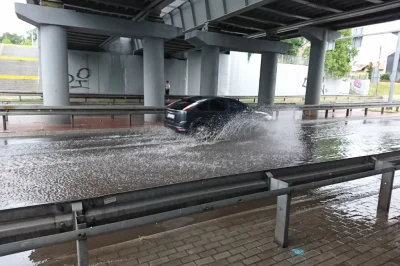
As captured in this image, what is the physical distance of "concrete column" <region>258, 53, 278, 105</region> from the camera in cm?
2402

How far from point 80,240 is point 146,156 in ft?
19.4

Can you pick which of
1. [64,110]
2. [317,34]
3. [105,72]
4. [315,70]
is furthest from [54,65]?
[105,72]

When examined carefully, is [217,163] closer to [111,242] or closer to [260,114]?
[111,242]

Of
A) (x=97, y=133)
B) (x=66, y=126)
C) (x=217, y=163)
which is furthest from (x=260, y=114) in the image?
(x=66, y=126)

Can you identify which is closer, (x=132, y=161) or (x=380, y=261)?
(x=380, y=261)

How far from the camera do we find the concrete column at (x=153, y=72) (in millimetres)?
16094

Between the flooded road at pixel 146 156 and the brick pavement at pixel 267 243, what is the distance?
2.20 m

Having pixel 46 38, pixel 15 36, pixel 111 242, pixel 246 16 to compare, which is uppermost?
pixel 15 36

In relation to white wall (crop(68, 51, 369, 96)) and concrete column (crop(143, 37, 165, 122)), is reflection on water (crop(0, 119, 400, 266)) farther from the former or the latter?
white wall (crop(68, 51, 369, 96))

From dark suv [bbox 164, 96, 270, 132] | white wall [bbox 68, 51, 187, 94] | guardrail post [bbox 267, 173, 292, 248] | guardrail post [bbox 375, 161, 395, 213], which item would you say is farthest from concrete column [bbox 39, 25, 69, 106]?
white wall [bbox 68, 51, 187, 94]

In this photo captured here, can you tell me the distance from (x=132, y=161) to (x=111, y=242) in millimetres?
4036

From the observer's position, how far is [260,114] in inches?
529

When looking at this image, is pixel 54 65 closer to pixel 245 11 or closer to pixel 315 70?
pixel 245 11

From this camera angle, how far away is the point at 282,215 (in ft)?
12.5
